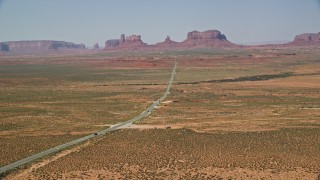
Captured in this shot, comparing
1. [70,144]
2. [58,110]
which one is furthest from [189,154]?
[58,110]

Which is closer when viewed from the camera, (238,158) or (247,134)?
(238,158)

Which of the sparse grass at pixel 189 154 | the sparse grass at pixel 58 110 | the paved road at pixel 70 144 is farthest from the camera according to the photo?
the sparse grass at pixel 58 110

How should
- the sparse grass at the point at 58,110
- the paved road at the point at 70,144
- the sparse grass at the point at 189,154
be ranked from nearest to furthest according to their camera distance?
1. the sparse grass at the point at 189,154
2. the paved road at the point at 70,144
3. the sparse grass at the point at 58,110

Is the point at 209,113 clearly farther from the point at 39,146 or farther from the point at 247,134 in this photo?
the point at 39,146

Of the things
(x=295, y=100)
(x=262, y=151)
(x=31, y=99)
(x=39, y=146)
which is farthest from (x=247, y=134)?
(x=31, y=99)

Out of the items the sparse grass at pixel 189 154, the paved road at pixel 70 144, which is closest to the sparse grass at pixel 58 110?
the paved road at pixel 70 144

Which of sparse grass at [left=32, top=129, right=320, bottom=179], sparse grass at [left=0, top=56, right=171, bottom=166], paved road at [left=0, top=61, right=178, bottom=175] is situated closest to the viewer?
sparse grass at [left=32, top=129, right=320, bottom=179]

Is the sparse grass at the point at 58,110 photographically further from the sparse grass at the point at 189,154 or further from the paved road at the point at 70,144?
the sparse grass at the point at 189,154

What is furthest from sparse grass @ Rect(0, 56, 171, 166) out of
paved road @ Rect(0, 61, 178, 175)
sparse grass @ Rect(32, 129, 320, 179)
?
sparse grass @ Rect(32, 129, 320, 179)

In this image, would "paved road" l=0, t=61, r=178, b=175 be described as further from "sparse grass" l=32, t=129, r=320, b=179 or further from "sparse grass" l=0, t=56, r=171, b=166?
"sparse grass" l=32, t=129, r=320, b=179

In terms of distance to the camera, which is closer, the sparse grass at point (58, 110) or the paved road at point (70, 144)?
the paved road at point (70, 144)

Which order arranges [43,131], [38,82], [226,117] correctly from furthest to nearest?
[38,82]
[226,117]
[43,131]
